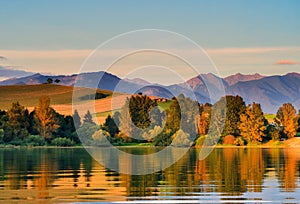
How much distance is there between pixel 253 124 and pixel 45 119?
149 ft

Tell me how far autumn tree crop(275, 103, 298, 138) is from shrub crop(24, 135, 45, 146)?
5113 cm

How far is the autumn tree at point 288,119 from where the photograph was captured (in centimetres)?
16361

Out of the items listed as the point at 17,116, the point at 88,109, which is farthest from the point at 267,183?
the point at 88,109

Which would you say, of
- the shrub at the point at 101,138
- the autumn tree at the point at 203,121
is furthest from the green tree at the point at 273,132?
the shrub at the point at 101,138

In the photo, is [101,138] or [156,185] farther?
[101,138]

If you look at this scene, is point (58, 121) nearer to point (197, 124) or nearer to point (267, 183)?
point (197, 124)

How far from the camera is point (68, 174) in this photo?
178 ft

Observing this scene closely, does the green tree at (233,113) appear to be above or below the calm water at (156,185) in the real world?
above

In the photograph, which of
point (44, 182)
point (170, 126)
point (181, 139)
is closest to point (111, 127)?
point (170, 126)

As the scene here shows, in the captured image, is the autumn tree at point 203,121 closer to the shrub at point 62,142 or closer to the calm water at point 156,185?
the shrub at point 62,142

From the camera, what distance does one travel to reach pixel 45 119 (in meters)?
170

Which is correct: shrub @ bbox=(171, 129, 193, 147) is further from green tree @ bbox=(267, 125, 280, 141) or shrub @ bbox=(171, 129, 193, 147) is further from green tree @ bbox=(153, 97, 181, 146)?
green tree @ bbox=(267, 125, 280, 141)

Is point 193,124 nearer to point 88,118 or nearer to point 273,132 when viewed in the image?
point 273,132

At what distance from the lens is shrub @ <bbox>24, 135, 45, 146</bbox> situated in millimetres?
157650
